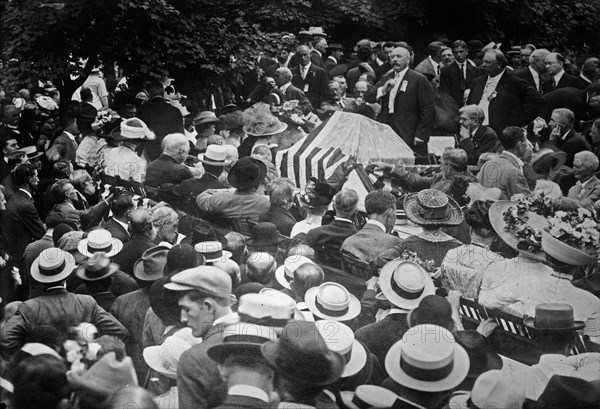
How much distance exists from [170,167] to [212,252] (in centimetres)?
70

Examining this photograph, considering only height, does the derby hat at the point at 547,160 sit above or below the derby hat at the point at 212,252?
above

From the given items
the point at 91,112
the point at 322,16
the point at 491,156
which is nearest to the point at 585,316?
the point at 491,156

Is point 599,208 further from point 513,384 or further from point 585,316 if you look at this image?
point 513,384

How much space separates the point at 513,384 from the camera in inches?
233

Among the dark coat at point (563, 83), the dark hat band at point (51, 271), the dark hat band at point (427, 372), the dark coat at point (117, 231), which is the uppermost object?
the dark coat at point (563, 83)

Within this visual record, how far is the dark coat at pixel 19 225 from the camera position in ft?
21.4

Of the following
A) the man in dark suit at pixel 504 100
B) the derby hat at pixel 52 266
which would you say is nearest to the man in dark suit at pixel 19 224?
the derby hat at pixel 52 266

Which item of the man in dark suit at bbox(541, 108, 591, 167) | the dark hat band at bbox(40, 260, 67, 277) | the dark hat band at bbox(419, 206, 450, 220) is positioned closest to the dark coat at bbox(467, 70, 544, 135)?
the man in dark suit at bbox(541, 108, 591, 167)

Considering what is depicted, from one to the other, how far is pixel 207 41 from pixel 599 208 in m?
3.07

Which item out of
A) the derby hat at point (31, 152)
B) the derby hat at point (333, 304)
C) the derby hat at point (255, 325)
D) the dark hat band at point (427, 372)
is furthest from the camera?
the derby hat at point (31, 152)

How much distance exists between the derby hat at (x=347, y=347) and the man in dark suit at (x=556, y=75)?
2.22 meters

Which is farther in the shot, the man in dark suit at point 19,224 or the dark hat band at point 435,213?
the man in dark suit at point 19,224

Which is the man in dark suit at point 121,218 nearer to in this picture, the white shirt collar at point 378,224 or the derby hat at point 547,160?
the white shirt collar at point 378,224

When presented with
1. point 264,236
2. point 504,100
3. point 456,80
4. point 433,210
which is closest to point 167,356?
point 264,236
